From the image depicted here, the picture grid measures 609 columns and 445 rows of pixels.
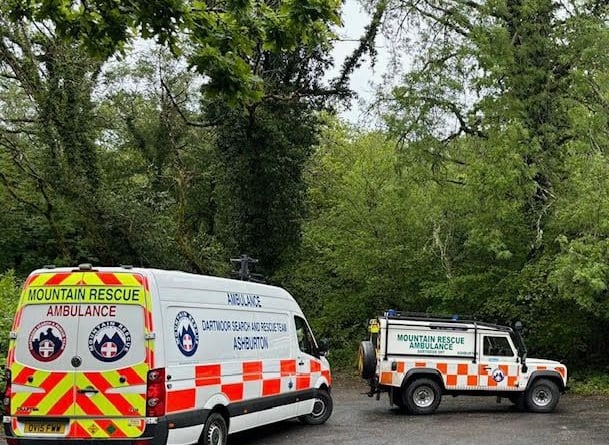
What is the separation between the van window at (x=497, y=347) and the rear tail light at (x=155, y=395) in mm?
8612

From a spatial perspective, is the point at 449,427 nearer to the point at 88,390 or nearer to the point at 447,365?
the point at 447,365

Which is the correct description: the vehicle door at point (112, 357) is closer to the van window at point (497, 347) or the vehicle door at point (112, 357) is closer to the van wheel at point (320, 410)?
the van wheel at point (320, 410)

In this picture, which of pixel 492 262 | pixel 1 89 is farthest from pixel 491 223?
pixel 1 89

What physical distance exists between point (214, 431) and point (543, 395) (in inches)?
333

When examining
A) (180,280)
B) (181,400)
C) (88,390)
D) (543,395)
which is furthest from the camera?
(543,395)

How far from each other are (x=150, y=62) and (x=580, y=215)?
2046cm

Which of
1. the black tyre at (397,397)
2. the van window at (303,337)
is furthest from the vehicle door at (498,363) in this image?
the van window at (303,337)

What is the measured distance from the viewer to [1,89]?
29.8 metres

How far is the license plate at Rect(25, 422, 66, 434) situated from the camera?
8.43 metres

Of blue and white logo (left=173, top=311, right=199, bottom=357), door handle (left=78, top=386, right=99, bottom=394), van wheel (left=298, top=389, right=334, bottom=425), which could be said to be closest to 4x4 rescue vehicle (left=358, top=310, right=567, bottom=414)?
van wheel (left=298, top=389, right=334, bottom=425)

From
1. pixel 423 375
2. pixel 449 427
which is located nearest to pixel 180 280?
pixel 449 427

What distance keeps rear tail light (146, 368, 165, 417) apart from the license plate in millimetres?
997

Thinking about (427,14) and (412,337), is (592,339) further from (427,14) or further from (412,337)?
(427,14)

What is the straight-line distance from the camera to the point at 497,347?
15367mm
